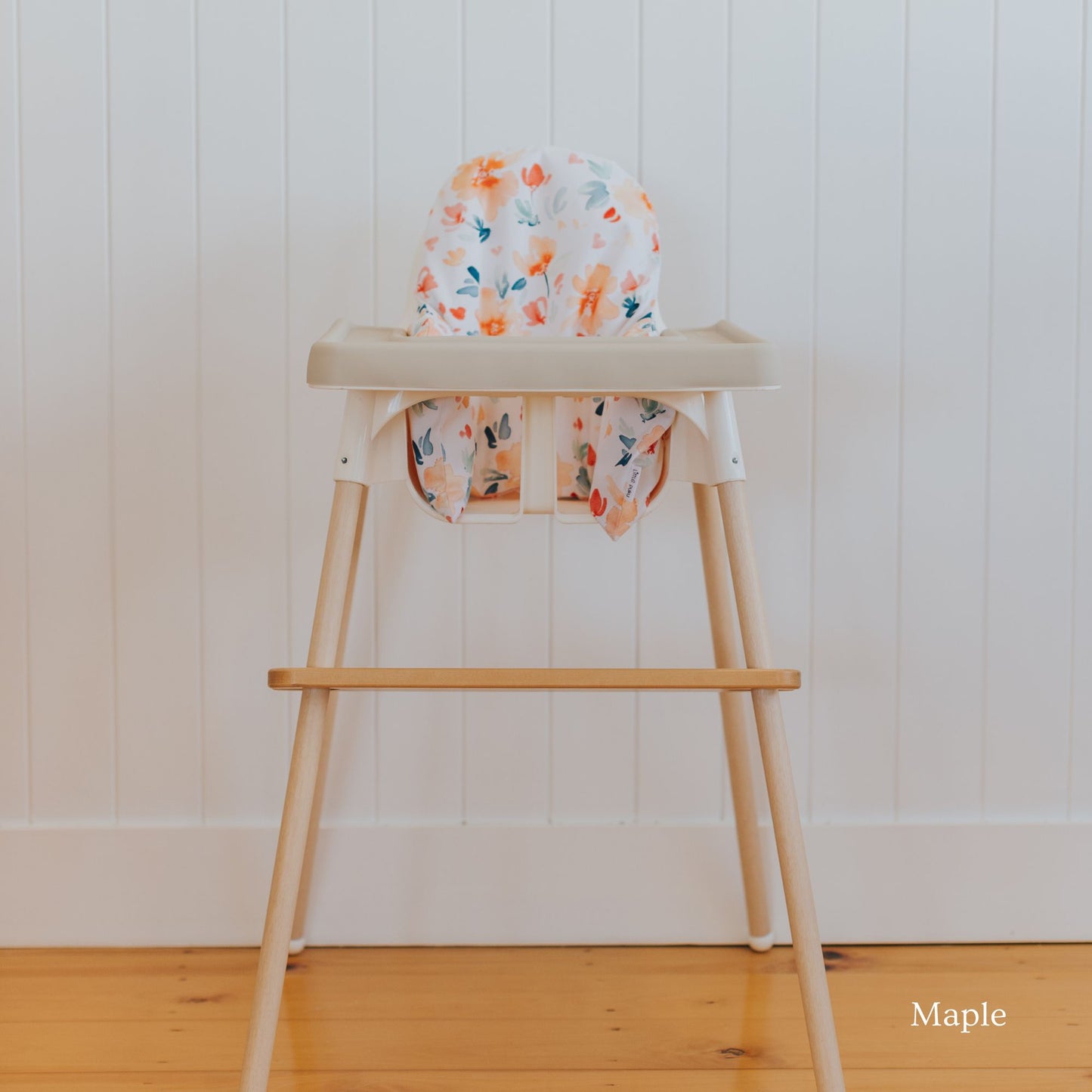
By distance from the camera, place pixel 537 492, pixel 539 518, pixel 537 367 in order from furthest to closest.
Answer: pixel 539 518
pixel 537 492
pixel 537 367

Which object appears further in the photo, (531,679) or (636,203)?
(636,203)

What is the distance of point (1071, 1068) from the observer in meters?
0.92

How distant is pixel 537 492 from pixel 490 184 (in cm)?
35

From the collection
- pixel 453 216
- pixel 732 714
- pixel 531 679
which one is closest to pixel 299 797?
pixel 531 679

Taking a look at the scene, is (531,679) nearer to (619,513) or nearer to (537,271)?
(619,513)

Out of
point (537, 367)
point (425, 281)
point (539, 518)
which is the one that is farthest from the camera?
point (539, 518)

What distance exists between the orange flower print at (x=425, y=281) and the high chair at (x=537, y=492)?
13 cm

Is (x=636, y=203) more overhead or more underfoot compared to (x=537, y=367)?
more overhead

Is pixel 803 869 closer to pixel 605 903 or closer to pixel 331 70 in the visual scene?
pixel 605 903

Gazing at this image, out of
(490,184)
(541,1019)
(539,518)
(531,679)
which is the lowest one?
(541,1019)

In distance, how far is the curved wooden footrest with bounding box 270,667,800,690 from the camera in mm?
768

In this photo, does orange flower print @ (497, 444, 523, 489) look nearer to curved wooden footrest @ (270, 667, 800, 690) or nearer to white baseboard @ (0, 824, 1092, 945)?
curved wooden footrest @ (270, 667, 800, 690)

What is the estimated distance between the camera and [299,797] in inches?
31.3

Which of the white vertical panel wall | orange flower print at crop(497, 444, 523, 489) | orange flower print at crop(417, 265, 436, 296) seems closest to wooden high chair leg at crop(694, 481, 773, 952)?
the white vertical panel wall
